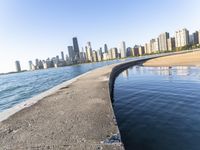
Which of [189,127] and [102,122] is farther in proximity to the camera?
[189,127]

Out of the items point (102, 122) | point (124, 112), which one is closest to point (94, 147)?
point (102, 122)

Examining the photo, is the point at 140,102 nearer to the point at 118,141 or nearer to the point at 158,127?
the point at 158,127

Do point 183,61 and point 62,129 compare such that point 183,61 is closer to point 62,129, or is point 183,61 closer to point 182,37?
point 62,129

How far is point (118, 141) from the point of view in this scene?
3785mm

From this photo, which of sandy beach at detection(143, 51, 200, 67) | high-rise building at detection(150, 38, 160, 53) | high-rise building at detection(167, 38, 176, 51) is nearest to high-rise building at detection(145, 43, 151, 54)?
high-rise building at detection(150, 38, 160, 53)

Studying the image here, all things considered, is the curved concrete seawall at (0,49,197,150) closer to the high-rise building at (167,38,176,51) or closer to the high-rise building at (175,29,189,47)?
the high-rise building at (175,29,189,47)

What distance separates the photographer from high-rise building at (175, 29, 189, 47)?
145000 mm

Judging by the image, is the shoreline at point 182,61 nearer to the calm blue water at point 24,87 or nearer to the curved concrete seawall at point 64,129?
the calm blue water at point 24,87

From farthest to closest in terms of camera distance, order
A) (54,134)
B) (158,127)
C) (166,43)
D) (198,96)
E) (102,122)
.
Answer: (166,43) → (198,96) → (158,127) → (102,122) → (54,134)

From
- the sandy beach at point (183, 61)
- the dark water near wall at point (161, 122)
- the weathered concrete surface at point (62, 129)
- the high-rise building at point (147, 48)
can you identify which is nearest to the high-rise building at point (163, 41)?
the high-rise building at point (147, 48)

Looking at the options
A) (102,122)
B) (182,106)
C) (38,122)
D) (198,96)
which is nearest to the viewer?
(102,122)

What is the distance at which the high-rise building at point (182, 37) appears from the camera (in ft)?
476

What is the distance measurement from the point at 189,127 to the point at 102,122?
316cm

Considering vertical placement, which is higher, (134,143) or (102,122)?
(102,122)
